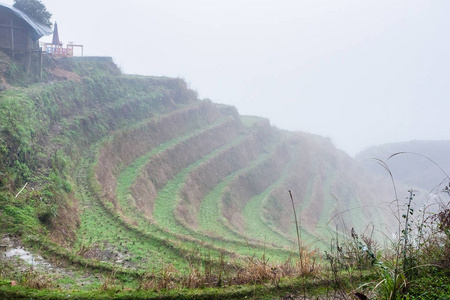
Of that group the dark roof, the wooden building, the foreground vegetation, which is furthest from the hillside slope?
the wooden building

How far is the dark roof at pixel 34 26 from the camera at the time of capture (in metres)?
25.5

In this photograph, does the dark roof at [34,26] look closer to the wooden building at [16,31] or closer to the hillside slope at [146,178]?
the wooden building at [16,31]

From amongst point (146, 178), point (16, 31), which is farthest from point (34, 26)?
point (146, 178)

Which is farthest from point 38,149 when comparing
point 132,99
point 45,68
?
point 132,99

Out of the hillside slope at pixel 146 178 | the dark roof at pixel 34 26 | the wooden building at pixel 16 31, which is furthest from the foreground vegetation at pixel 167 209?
the dark roof at pixel 34 26

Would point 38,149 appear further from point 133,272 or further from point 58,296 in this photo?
point 58,296

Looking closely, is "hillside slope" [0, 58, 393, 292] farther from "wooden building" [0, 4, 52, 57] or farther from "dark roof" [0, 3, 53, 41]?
"wooden building" [0, 4, 52, 57]

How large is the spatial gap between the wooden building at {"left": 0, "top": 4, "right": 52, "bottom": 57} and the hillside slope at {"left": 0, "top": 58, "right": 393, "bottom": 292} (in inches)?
130

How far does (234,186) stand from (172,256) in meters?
23.4

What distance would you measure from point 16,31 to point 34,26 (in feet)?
4.70

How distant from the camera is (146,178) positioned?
1063 inches

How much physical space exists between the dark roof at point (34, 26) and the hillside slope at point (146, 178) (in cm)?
307

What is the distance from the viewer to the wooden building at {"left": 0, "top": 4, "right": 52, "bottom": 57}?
25453mm

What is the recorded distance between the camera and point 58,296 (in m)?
5.99
